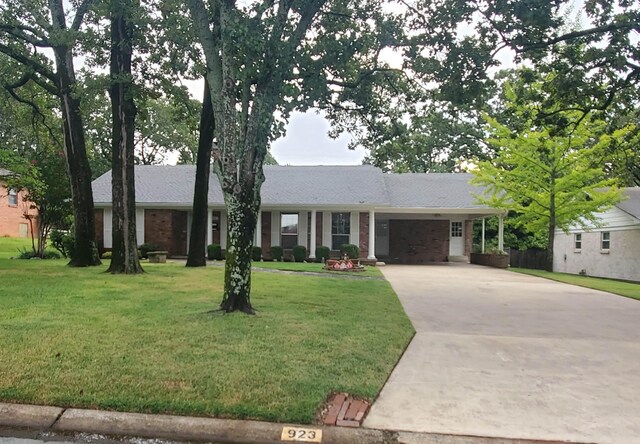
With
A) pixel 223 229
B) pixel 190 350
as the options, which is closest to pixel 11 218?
pixel 223 229

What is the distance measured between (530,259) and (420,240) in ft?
18.6

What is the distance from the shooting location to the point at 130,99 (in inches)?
572

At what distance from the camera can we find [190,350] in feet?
19.3

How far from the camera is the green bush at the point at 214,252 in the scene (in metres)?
23.4

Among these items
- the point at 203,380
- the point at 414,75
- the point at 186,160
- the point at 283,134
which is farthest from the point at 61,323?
the point at 186,160

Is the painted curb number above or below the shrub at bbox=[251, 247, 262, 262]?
below

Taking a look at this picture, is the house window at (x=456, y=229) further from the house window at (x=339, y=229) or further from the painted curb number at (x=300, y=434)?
the painted curb number at (x=300, y=434)

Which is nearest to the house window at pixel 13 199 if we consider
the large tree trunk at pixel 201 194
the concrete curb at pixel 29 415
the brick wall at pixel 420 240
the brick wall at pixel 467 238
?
the large tree trunk at pixel 201 194

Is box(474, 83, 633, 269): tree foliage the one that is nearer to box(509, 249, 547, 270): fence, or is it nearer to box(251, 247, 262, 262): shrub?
box(509, 249, 547, 270): fence

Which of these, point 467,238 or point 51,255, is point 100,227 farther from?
point 467,238

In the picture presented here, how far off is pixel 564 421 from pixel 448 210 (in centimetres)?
2072

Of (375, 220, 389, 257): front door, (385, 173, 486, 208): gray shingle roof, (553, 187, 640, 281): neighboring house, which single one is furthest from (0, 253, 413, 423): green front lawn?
(375, 220, 389, 257): front door

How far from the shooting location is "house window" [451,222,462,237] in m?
28.1

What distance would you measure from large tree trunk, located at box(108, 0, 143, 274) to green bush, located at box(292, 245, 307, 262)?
31.2 ft
